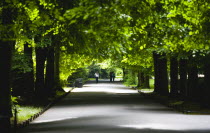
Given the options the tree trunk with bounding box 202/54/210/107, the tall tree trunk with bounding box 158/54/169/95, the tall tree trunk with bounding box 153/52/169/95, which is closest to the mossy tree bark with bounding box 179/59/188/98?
the tall tree trunk with bounding box 153/52/169/95

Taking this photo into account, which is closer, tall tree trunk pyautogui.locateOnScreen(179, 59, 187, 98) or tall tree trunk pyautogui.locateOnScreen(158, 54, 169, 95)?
tall tree trunk pyautogui.locateOnScreen(179, 59, 187, 98)

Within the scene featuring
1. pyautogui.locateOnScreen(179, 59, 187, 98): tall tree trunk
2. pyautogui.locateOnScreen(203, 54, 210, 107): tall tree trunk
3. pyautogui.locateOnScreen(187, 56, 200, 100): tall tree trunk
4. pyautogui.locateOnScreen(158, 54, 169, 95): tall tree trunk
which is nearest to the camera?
pyautogui.locateOnScreen(203, 54, 210, 107): tall tree trunk

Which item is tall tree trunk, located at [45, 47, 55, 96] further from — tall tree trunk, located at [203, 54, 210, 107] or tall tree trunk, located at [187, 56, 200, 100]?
tall tree trunk, located at [203, 54, 210, 107]

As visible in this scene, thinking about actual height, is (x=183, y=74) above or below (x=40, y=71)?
below

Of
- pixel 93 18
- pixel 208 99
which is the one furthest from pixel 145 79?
pixel 93 18

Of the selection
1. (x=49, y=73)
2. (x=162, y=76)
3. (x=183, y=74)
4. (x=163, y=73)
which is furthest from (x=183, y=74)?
(x=49, y=73)

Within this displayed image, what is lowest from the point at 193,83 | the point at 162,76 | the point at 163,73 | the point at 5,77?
the point at 193,83

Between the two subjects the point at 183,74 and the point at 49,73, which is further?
the point at 49,73

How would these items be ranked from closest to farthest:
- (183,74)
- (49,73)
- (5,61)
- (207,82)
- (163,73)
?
1. (5,61)
2. (207,82)
3. (183,74)
4. (49,73)
5. (163,73)

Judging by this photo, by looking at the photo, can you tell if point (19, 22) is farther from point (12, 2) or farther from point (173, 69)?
point (173, 69)

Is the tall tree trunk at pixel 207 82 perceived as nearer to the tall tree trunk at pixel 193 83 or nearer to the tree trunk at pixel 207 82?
the tree trunk at pixel 207 82

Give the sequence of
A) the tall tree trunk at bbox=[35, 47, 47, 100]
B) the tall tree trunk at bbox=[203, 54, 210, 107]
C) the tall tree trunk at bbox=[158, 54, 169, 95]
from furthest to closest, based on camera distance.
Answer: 1. the tall tree trunk at bbox=[158, 54, 169, 95]
2. the tall tree trunk at bbox=[35, 47, 47, 100]
3. the tall tree trunk at bbox=[203, 54, 210, 107]

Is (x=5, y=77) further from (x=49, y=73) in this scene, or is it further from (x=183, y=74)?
(x=49, y=73)

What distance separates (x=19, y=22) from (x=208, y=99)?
12.1 metres
